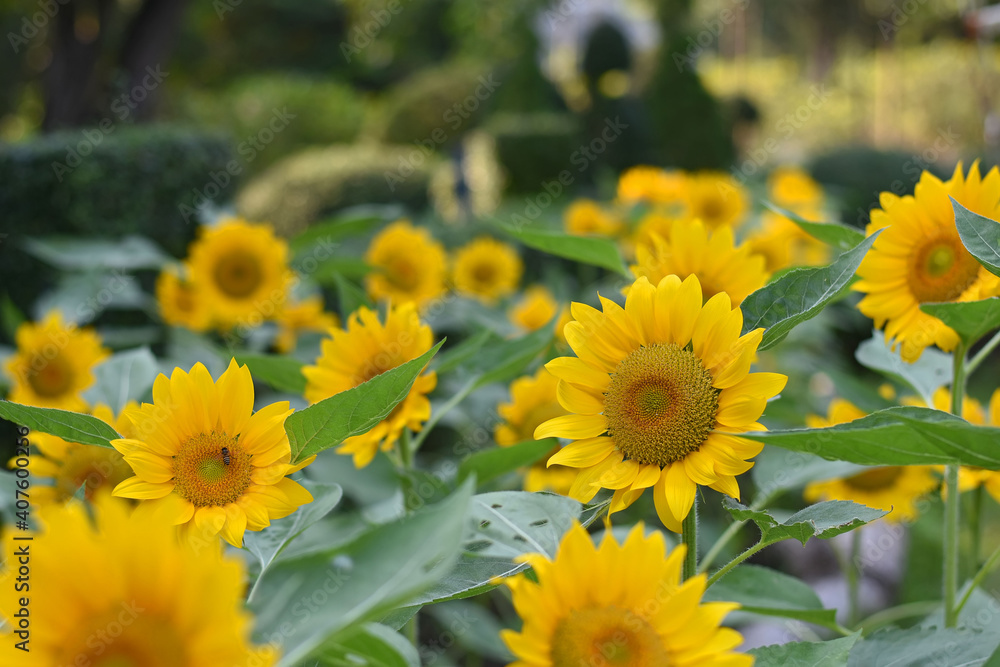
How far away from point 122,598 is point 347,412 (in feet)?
1.11

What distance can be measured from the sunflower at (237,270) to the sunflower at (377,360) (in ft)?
3.52

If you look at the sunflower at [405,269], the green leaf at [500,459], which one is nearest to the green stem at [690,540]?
the green leaf at [500,459]

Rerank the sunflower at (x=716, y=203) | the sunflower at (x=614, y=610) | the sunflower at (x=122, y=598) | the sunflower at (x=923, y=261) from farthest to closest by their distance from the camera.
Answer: the sunflower at (x=716, y=203) < the sunflower at (x=923, y=261) < the sunflower at (x=614, y=610) < the sunflower at (x=122, y=598)

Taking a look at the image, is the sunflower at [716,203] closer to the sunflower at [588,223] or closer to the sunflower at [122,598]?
the sunflower at [588,223]

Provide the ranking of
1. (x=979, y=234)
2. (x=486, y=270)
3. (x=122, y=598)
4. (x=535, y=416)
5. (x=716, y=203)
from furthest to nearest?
(x=486, y=270)
(x=716, y=203)
(x=535, y=416)
(x=979, y=234)
(x=122, y=598)

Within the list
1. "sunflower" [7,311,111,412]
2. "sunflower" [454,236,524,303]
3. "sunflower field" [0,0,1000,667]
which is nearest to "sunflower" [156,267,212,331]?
"sunflower field" [0,0,1000,667]

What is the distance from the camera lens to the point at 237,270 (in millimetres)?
2355

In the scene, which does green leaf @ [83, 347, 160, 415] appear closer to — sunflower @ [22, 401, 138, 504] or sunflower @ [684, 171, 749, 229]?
sunflower @ [22, 401, 138, 504]

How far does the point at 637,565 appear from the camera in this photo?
703 mm

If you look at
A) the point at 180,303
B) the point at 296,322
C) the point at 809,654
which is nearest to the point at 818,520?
the point at 809,654

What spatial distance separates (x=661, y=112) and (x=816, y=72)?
2051 centimetres

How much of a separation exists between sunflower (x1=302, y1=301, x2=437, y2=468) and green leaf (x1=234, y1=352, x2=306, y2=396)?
0.03m

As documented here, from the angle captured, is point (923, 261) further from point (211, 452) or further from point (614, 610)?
point (211, 452)

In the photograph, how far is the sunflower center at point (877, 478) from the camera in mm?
1764
